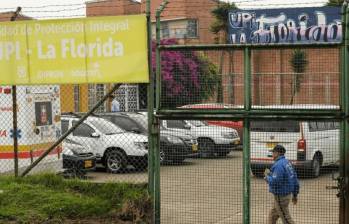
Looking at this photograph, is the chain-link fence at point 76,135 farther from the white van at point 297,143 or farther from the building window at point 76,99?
the white van at point 297,143

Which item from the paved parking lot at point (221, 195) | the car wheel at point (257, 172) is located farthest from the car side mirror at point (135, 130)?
the car wheel at point (257, 172)

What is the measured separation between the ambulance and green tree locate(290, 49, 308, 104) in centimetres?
719

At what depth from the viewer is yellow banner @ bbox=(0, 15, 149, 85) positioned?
8742mm

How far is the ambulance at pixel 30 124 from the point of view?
1349cm

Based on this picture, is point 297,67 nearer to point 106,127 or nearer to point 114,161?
point 114,161

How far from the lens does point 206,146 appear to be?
9.48 m

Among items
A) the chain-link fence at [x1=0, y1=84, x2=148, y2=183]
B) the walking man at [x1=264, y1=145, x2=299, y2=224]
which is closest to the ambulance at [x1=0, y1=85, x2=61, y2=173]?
the chain-link fence at [x1=0, y1=84, x2=148, y2=183]

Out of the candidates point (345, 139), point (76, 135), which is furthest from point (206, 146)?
point (76, 135)

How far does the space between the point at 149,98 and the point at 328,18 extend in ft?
9.80

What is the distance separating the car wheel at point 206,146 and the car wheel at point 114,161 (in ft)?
20.5

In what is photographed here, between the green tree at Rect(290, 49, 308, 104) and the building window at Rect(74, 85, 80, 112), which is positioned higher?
the green tree at Rect(290, 49, 308, 104)

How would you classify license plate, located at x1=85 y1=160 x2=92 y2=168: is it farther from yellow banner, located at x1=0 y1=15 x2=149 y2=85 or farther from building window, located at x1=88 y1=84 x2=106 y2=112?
yellow banner, located at x1=0 y1=15 x2=149 y2=85

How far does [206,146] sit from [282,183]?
4.24 feet

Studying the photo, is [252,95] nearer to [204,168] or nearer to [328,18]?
[204,168]
